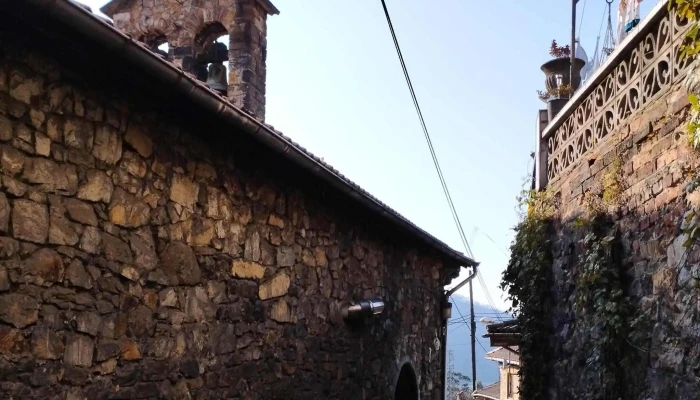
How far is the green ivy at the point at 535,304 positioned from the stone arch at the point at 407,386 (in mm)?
1669

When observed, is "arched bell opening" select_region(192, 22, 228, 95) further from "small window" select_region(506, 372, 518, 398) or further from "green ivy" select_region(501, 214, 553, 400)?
"small window" select_region(506, 372, 518, 398)

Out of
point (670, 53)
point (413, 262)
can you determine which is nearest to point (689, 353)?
point (670, 53)

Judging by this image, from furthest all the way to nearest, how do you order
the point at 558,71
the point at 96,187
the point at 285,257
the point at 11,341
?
1. the point at 558,71
2. the point at 285,257
3. the point at 96,187
4. the point at 11,341

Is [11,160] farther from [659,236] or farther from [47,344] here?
[659,236]

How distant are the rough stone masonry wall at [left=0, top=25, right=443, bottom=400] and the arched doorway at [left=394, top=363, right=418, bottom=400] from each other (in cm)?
253

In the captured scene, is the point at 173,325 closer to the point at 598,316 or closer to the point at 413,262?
the point at 598,316

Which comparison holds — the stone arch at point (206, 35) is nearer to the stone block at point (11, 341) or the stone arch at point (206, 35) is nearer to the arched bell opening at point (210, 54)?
the arched bell opening at point (210, 54)

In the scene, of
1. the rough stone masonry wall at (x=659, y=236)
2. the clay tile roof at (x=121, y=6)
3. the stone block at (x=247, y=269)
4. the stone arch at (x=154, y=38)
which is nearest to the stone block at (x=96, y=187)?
the stone block at (x=247, y=269)

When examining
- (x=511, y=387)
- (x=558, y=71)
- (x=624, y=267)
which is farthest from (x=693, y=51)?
(x=511, y=387)

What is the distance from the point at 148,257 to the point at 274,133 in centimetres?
118

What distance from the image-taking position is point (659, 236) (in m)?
4.57

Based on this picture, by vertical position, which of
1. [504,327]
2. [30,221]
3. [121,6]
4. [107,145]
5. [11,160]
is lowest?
[504,327]

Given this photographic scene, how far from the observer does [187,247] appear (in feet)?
13.4

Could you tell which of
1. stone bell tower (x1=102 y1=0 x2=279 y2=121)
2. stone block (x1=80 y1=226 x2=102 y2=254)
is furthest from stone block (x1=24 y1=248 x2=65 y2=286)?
stone bell tower (x1=102 y1=0 x2=279 y2=121)
